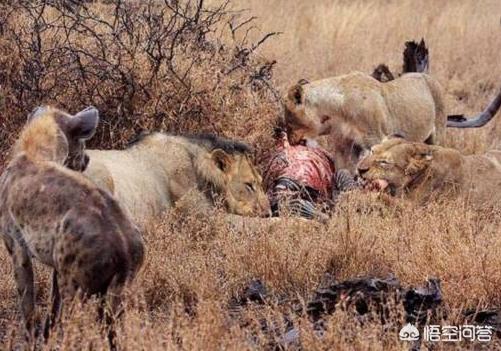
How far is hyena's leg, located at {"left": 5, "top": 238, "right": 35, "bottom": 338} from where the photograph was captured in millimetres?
6332

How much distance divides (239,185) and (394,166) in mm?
1389

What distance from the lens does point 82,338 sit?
18.6 feet

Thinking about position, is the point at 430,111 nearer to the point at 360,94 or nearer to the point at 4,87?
the point at 360,94

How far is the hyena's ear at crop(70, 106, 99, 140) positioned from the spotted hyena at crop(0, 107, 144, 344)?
14 centimetres

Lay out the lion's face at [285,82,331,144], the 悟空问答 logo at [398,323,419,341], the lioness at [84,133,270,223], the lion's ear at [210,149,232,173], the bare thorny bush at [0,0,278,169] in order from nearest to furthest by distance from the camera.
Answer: the 悟空问答 logo at [398,323,419,341] < the lioness at [84,133,270,223] < the lion's ear at [210,149,232,173] < the bare thorny bush at [0,0,278,169] < the lion's face at [285,82,331,144]

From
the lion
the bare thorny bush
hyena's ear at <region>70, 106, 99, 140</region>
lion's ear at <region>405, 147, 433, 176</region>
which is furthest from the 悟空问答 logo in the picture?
the bare thorny bush

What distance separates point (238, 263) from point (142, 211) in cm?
128

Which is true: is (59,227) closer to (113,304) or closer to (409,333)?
(113,304)

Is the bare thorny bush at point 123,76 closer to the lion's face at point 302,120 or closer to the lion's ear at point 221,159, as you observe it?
the lion's face at point 302,120

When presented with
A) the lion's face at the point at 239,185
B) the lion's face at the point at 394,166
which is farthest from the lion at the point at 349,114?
the lion's face at the point at 239,185

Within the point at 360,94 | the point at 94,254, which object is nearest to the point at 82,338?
the point at 94,254

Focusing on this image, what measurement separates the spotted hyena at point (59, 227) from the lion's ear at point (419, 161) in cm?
390

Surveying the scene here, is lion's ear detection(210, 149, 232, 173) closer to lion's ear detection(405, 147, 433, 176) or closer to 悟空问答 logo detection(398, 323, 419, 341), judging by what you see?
lion's ear detection(405, 147, 433, 176)

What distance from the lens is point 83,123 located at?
7.02 m
